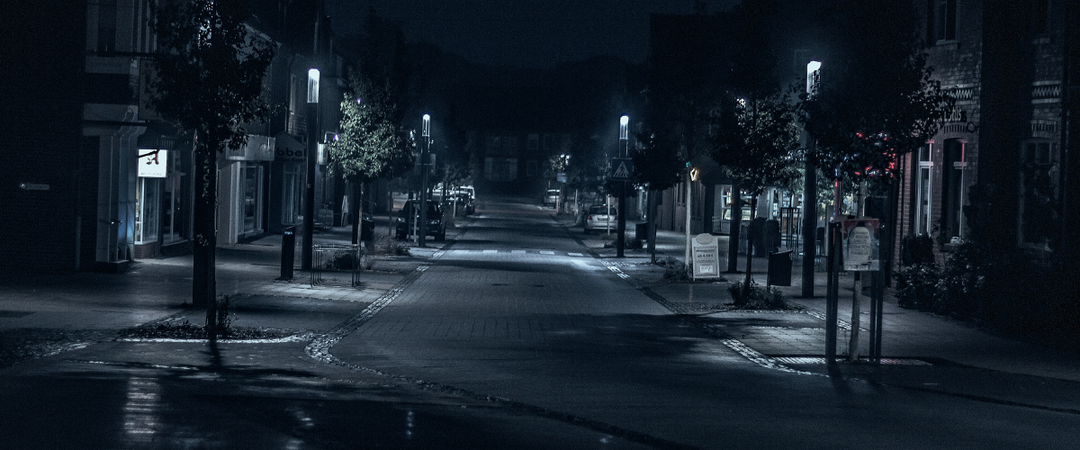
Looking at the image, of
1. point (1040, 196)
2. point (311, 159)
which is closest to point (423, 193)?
point (311, 159)

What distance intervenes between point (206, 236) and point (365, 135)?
1859 cm

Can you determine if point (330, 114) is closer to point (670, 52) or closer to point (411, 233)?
point (411, 233)

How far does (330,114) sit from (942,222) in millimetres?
41523

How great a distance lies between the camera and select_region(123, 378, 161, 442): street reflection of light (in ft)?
29.8

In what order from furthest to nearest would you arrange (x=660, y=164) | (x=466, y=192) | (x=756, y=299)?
(x=466, y=192)
(x=660, y=164)
(x=756, y=299)

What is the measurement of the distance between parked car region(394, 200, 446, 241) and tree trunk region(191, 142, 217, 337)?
2611 cm

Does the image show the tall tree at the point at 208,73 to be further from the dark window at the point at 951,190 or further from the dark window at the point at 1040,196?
the dark window at the point at 951,190

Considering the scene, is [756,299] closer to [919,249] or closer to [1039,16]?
[919,249]

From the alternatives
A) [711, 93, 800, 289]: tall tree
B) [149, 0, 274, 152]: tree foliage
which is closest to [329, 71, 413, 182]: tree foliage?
[711, 93, 800, 289]: tall tree

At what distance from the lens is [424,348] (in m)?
15.0

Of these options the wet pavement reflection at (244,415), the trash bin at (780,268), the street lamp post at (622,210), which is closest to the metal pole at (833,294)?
the wet pavement reflection at (244,415)

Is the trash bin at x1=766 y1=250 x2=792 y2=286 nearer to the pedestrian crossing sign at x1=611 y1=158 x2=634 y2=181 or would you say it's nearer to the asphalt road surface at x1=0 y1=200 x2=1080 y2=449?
the asphalt road surface at x1=0 y1=200 x2=1080 y2=449

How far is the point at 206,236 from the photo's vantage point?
17469 millimetres

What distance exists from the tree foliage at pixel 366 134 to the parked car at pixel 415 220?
7.98m
